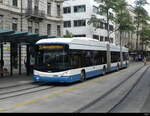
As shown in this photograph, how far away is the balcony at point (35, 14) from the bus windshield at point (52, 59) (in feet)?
80.4

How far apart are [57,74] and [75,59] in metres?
1.93

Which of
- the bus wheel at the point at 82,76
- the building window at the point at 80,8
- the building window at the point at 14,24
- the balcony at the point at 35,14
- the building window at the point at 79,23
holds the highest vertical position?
the building window at the point at 80,8

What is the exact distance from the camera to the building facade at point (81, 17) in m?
65.9

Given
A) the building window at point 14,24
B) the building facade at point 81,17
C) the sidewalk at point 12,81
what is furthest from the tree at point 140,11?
the sidewalk at point 12,81

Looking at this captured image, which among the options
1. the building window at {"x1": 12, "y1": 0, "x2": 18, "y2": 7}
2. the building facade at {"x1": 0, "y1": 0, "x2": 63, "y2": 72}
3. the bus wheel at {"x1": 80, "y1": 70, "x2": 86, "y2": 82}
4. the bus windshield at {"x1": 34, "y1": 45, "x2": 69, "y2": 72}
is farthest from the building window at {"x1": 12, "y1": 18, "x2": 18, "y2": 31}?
the bus windshield at {"x1": 34, "y1": 45, "x2": 69, "y2": 72}

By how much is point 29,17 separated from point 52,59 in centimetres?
2573

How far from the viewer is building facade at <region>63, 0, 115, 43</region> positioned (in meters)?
65.9

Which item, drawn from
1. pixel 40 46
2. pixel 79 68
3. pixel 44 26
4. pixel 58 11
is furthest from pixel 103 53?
pixel 58 11

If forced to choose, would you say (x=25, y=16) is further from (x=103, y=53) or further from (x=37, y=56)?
(x=37, y=56)

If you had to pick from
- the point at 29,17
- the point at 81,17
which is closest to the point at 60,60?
the point at 29,17

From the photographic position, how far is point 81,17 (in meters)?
67.1

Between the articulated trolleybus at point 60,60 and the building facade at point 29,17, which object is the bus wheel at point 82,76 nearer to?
the articulated trolleybus at point 60,60

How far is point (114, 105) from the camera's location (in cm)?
1077

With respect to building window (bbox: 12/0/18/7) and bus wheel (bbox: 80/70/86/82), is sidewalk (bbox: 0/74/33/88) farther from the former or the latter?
building window (bbox: 12/0/18/7)
